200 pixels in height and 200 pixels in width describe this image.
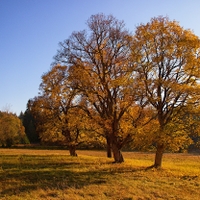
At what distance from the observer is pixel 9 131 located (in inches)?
2857

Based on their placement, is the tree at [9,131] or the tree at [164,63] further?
the tree at [9,131]

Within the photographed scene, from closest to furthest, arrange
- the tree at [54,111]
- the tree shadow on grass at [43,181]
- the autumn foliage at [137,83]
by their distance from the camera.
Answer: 1. the tree shadow on grass at [43,181]
2. the autumn foliage at [137,83]
3. the tree at [54,111]

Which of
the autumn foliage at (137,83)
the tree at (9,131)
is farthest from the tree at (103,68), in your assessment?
the tree at (9,131)

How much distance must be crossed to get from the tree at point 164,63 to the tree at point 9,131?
59.2 metres

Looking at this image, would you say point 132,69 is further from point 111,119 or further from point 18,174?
point 18,174

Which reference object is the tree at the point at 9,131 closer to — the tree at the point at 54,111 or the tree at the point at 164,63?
the tree at the point at 54,111

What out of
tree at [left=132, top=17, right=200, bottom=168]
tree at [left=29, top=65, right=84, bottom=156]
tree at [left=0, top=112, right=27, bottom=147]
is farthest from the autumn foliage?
tree at [left=0, top=112, right=27, bottom=147]

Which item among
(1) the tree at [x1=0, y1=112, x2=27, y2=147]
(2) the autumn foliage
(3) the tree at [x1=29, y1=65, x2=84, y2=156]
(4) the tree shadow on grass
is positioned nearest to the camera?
(4) the tree shadow on grass

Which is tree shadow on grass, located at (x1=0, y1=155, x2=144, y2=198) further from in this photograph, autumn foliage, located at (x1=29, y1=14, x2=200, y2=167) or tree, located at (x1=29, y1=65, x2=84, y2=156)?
tree, located at (x1=29, y1=65, x2=84, y2=156)

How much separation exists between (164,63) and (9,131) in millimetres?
61645

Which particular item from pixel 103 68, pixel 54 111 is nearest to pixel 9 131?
pixel 54 111

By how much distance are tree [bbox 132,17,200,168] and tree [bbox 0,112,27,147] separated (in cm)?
5921

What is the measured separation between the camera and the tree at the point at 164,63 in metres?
19.3

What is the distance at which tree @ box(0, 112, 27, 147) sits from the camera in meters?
72.0
